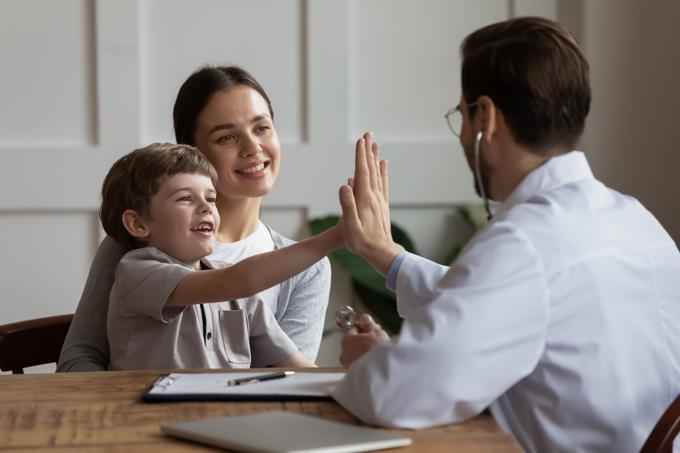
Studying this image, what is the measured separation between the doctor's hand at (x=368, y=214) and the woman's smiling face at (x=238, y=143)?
654mm

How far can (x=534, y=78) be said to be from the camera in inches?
49.8

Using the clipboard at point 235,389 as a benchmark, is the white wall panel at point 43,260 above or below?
below

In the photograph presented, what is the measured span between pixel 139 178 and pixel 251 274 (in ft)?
1.12

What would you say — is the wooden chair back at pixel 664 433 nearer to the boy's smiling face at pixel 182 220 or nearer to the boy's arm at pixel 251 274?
the boy's arm at pixel 251 274

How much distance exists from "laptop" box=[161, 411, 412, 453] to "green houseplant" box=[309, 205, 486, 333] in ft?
7.12

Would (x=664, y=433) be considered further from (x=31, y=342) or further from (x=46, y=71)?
(x=46, y=71)

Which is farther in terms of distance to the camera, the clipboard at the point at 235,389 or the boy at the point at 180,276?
the boy at the point at 180,276

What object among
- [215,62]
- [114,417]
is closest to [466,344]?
[114,417]

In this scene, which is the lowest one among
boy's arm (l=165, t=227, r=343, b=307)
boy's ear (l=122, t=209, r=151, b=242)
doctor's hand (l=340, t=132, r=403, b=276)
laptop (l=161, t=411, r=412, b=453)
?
laptop (l=161, t=411, r=412, b=453)

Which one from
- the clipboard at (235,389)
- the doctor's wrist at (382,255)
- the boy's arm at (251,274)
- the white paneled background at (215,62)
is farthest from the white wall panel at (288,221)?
the clipboard at (235,389)

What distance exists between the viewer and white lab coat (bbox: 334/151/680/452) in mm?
1116

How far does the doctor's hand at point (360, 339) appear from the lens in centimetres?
138

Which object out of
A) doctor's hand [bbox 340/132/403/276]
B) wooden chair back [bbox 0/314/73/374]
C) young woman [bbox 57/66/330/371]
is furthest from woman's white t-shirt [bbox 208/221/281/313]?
doctor's hand [bbox 340/132/403/276]

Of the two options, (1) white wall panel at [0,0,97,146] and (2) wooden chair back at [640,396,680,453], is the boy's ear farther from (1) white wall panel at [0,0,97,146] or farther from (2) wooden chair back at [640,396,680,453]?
(1) white wall panel at [0,0,97,146]
